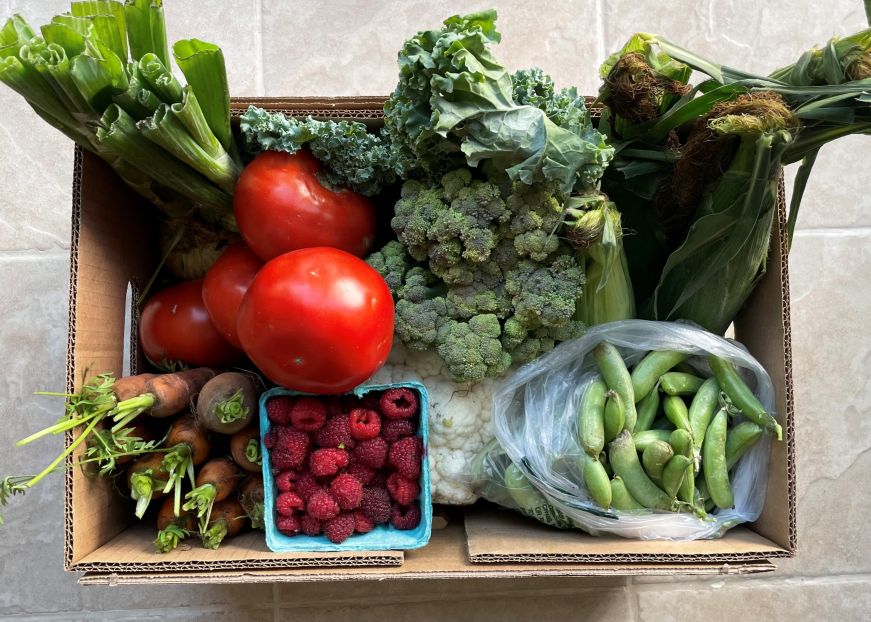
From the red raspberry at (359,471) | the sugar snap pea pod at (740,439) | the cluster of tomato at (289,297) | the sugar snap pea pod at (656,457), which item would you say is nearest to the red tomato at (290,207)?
the cluster of tomato at (289,297)

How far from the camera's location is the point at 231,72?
1.23 m

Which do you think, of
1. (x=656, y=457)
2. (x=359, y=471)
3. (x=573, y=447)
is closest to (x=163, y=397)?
(x=359, y=471)

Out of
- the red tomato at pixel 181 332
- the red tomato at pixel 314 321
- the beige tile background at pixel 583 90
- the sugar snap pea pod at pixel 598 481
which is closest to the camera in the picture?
the red tomato at pixel 314 321

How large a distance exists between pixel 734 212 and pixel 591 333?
0.82ft

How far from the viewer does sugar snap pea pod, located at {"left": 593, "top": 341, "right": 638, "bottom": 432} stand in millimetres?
890

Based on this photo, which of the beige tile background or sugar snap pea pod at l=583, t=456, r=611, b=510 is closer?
sugar snap pea pod at l=583, t=456, r=611, b=510

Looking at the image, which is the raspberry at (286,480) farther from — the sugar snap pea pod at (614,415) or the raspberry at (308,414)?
the sugar snap pea pod at (614,415)

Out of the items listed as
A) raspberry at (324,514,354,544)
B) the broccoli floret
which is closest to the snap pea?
the broccoli floret

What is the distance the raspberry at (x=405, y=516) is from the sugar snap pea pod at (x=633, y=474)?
0.94ft

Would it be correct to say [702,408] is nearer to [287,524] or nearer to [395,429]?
[395,429]

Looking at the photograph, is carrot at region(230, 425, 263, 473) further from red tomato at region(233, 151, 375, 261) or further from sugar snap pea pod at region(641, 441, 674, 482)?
sugar snap pea pod at region(641, 441, 674, 482)

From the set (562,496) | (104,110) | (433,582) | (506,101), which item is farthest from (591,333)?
(104,110)

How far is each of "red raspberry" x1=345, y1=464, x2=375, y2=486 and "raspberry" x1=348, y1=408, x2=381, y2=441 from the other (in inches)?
1.5

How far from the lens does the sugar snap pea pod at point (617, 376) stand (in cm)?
89
